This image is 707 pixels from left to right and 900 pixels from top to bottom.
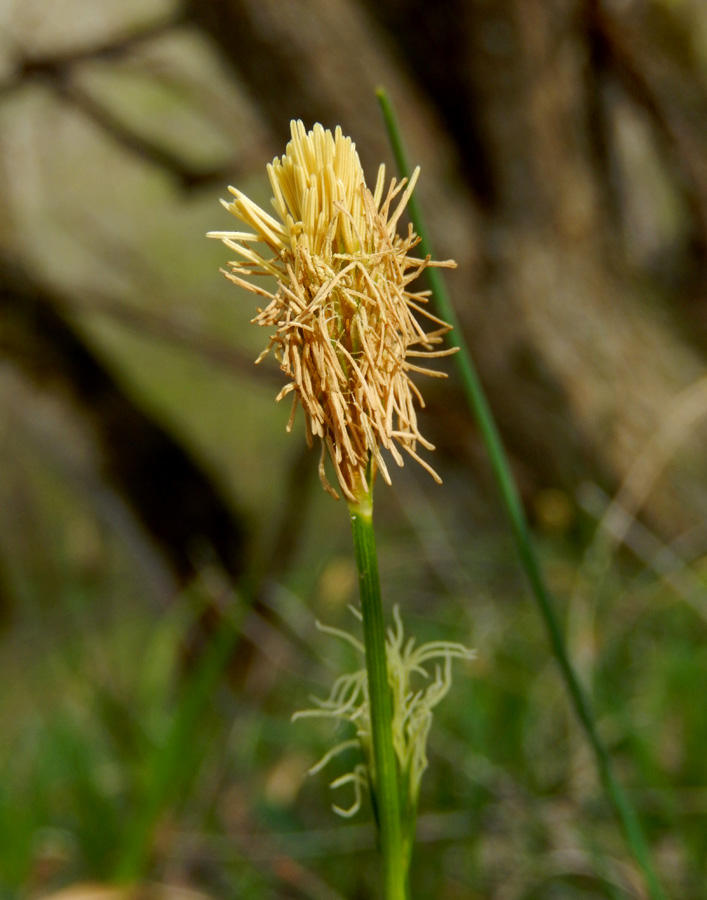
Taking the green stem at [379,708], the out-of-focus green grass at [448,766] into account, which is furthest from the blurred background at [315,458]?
the green stem at [379,708]

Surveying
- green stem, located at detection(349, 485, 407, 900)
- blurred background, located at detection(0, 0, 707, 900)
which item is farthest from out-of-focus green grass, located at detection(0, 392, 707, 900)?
green stem, located at detection(349, 485, 407, 900)

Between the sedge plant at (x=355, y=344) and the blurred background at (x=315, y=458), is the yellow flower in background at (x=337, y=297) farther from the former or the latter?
the blurred background at (x=315, y=458)

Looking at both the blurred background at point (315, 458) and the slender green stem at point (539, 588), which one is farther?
the blurred background at point (315, 458)

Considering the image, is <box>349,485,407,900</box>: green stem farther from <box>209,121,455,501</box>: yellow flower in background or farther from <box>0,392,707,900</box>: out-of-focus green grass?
<box>0,392,707,900</box>: out-of-focus green grass

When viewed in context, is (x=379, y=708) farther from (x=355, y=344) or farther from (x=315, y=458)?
(x=315, y=458)

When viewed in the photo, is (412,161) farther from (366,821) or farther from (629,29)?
(366,821)

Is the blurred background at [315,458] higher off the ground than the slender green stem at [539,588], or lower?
higher

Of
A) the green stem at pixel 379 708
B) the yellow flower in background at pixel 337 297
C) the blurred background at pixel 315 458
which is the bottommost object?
the green stem at pixel 379 708
